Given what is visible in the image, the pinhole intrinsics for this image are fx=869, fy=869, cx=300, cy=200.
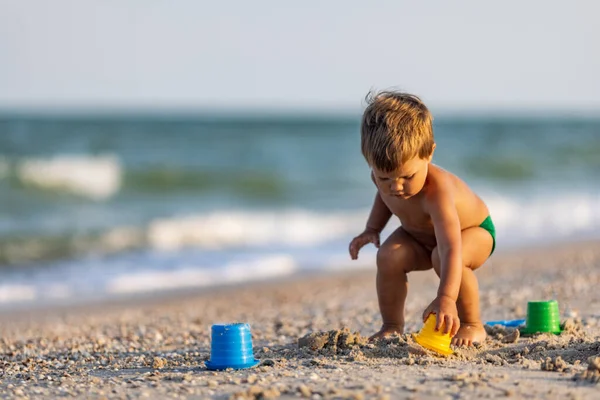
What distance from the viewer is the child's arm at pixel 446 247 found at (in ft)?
12.6

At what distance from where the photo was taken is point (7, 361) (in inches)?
177

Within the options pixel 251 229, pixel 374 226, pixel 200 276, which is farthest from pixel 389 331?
pixel 251 229

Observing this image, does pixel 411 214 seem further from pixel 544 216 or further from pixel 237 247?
pixel 544 216

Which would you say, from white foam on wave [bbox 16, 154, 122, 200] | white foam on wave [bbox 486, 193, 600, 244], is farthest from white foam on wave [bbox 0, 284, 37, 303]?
white foam on wave [bbox 16, 154, 122, 200]

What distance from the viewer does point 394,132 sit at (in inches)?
149

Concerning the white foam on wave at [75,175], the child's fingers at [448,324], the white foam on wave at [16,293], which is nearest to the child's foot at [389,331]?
the child's fingers at [448,324]

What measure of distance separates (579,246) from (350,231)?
318 centimetres

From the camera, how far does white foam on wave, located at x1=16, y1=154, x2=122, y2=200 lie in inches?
667

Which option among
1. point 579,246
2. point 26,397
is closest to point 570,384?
point 26,397

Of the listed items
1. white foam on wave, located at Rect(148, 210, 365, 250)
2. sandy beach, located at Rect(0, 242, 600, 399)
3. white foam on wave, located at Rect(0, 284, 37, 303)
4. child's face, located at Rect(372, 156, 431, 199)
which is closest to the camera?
sandy beach, located at Rect(0, 242, 600, 399)

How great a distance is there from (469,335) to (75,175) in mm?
15588

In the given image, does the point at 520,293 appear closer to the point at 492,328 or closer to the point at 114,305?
the point at 492,328

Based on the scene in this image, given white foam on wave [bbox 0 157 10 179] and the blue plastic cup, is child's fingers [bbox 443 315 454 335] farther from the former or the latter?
white foam on wave [bbox 0 157 10 179]

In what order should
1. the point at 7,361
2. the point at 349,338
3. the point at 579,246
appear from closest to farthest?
the point at 349,338 < the point at 7,361 < the point at 579,246
